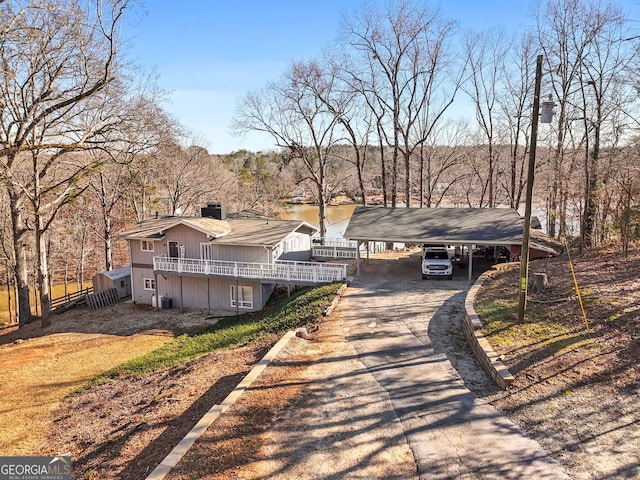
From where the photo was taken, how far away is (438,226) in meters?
20.7

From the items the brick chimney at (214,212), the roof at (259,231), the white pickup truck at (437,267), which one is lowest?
the white pickup truck at (437,267)

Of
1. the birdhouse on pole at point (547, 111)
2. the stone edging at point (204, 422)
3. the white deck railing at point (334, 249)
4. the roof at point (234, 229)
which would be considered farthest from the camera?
the white deck railing at point (334, 249)

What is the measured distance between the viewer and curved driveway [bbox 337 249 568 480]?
6117 millimetres

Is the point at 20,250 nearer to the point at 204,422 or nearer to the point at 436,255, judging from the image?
the point at 204,422

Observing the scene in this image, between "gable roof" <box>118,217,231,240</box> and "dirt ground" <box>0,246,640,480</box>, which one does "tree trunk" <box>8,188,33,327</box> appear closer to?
"gable roof" <box>118,217,231,240</box>

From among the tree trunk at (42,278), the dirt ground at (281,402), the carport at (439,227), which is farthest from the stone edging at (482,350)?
the tree trunk at (42,278)

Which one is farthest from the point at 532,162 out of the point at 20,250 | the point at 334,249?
the point at 20,250

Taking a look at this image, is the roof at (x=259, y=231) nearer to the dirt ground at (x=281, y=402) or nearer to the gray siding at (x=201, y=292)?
the gray siding at (x=201, y=292)

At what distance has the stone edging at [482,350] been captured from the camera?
8375mm

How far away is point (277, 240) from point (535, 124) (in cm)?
1341

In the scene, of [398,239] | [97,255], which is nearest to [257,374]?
[398,239]

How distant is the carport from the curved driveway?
404cm

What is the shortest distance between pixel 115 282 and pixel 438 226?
19.3 meters

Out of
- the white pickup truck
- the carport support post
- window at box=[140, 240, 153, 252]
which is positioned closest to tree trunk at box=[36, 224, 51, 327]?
window at box=[140, 240, 153, 252]
